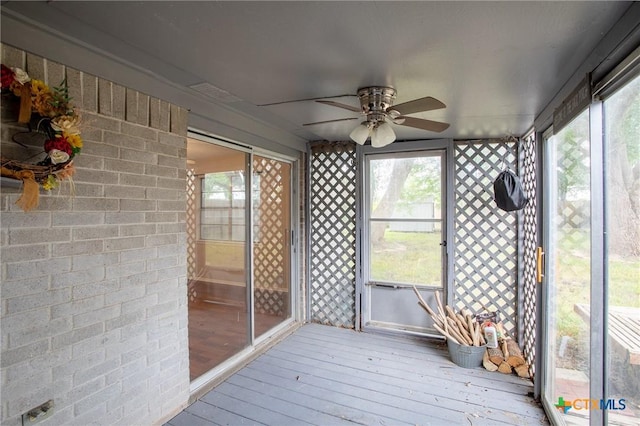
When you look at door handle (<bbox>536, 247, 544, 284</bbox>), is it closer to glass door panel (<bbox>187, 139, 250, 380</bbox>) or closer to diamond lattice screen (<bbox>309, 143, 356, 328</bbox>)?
diamond lattice screen (<bbox>309, 143, 356, 328</bbox>)

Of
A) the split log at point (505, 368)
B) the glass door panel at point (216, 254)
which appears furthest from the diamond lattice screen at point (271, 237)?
the split log at point (505, 368)

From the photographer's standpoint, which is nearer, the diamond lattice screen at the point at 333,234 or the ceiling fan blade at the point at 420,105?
the ceiling fan blade at the point at 420,105

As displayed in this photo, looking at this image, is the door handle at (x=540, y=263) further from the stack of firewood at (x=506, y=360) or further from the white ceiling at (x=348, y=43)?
the white ceiling at (x=348, y=43)

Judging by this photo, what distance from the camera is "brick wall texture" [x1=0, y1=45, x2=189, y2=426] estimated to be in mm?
1421

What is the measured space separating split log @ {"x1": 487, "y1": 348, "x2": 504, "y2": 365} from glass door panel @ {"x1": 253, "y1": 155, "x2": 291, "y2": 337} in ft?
6.87

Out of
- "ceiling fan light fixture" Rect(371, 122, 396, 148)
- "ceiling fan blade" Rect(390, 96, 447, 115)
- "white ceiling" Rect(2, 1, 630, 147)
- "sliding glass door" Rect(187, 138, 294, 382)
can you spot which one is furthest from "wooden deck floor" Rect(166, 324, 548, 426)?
"white ceiling" Rect(2, 1, 630, 147)

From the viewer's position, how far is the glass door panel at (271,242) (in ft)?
10.9

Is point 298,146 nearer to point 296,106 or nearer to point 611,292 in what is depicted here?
point 296,106

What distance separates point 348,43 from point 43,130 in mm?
1427

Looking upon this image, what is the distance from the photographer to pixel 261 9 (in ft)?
4.16

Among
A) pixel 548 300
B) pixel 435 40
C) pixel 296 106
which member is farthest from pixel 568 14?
pixel 548 300

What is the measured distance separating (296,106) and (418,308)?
8.22ft

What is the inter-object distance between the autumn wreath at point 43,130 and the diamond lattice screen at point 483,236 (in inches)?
127

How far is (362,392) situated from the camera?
2463 millimetres
